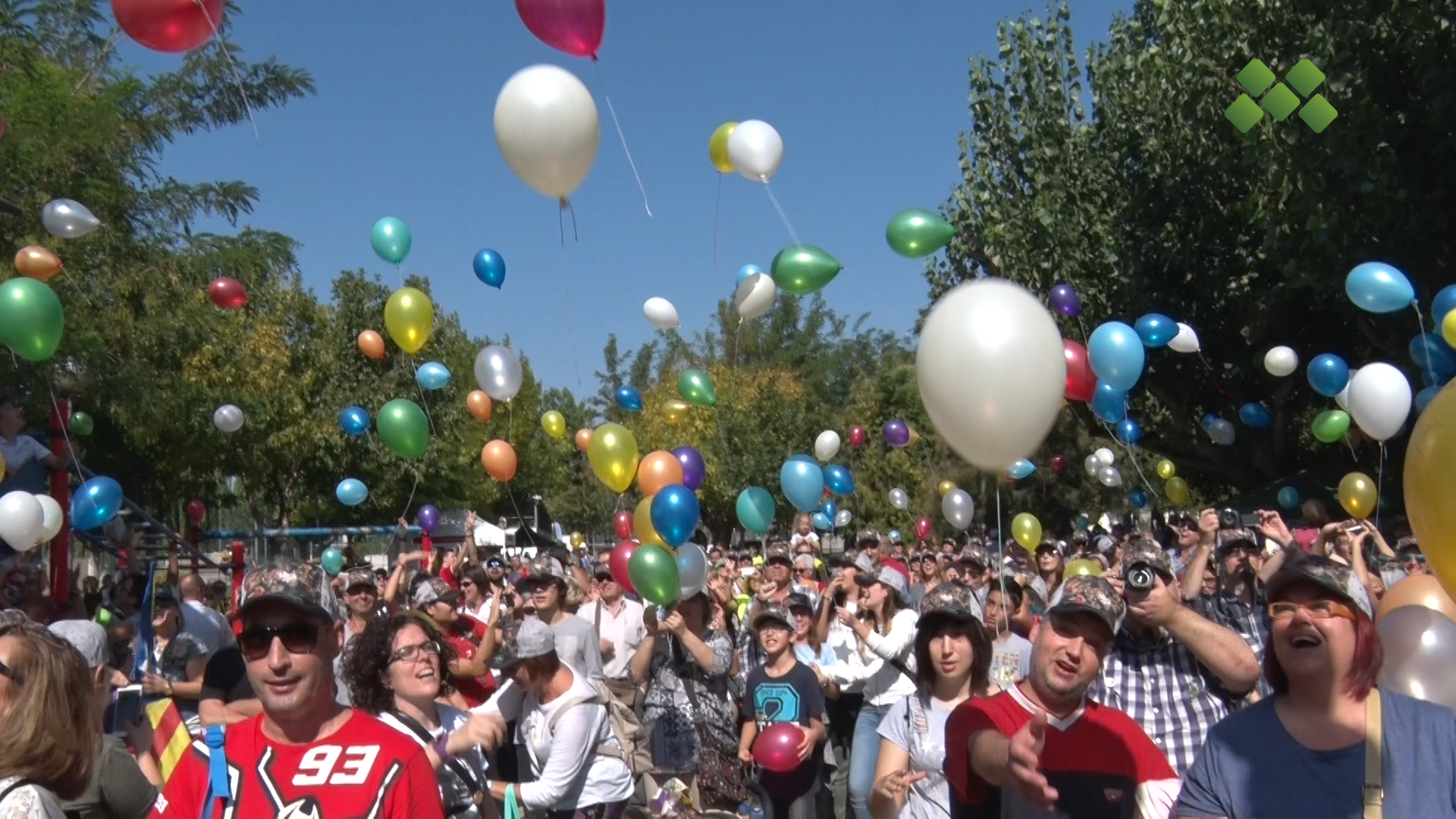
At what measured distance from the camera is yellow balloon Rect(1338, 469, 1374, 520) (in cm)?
1355

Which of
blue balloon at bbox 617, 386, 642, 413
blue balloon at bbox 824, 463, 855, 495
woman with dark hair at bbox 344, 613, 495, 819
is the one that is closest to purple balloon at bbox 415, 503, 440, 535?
blue balloon at bbox 617, 386, 642, 413

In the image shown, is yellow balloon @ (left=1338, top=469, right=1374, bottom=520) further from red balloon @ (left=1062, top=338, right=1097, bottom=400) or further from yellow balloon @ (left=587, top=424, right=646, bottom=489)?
yellow balloon @ (left=587, top=424, right=646, bottom=489)

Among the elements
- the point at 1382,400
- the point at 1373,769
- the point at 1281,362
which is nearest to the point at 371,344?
the point at 1382,400

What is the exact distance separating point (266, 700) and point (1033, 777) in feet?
5.44

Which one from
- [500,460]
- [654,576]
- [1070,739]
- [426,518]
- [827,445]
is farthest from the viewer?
[426,518]

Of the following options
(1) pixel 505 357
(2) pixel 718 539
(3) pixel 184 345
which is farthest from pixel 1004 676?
(2) pixel 718 539

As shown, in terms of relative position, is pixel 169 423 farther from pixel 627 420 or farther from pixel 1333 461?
pixel 627 420

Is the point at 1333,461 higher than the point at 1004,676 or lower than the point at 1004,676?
higher

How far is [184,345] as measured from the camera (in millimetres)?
17469

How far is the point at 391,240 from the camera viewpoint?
37.5ft

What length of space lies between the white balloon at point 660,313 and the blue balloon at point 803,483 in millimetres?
1793

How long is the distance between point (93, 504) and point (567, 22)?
259 inches

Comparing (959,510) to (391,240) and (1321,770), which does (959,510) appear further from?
(1321,770)

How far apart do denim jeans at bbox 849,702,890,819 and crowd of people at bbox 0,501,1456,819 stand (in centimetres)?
2
